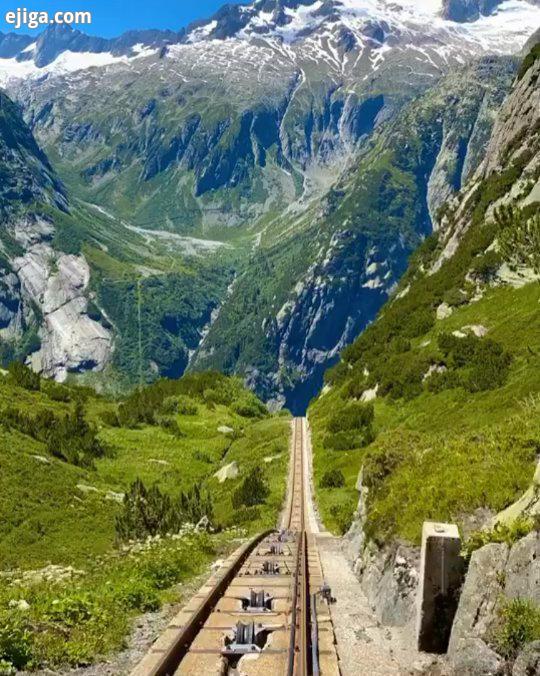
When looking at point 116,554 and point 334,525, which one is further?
point 334,525

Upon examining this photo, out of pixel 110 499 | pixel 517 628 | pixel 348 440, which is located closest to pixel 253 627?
pixel 517 628

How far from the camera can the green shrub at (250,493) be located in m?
40.2

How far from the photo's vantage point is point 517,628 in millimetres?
10039

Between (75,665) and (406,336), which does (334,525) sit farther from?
(406,336)

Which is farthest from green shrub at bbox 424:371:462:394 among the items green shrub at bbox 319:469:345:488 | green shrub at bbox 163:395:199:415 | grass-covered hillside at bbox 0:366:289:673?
green shrub at bbox 163:395:199:415

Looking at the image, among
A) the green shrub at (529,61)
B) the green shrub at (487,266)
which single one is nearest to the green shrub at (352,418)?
the green shrub at (487,266)

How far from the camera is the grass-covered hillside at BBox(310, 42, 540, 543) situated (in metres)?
16.2

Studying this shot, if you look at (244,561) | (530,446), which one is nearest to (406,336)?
(244,561)

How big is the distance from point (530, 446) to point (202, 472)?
3900cm

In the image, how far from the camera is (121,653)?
13.3 metres

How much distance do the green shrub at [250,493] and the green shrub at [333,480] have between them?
3757mm

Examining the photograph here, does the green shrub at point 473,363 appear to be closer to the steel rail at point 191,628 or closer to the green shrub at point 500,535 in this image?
the steel rail at point 191,628

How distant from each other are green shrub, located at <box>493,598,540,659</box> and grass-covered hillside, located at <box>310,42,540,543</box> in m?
4.22

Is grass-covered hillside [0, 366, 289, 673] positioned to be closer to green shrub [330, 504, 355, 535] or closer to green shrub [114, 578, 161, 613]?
green shrub [114, 578, 161, 613]
